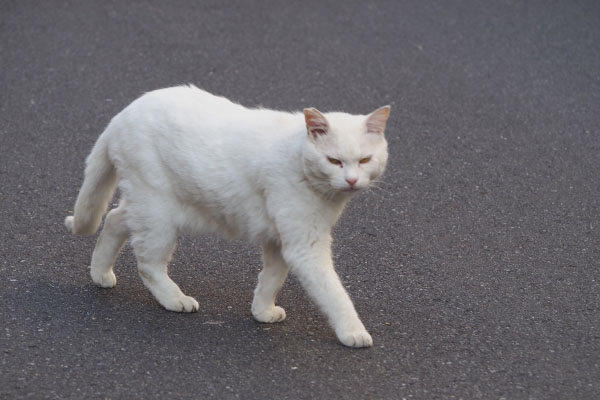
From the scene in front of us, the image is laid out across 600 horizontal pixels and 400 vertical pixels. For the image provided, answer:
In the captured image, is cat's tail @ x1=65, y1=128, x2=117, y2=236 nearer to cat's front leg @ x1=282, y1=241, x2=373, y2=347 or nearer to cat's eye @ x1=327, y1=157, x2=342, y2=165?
cat's front leg @ x1=282, y1=241, x2=373, y2=347

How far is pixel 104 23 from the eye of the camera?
8.22 meters

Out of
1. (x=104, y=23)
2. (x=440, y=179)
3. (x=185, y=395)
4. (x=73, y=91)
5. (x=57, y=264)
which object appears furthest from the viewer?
(x=104, y=23)

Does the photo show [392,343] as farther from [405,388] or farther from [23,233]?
[23,233]

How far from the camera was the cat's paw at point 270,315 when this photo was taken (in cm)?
399

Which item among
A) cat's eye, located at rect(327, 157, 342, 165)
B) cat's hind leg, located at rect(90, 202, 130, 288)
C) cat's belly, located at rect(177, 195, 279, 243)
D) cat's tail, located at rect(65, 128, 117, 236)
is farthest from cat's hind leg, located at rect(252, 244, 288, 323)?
cat's tail, located at rect(65, 128, 117, 236)

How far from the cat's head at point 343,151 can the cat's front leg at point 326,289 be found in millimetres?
277

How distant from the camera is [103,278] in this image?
4.23 metres

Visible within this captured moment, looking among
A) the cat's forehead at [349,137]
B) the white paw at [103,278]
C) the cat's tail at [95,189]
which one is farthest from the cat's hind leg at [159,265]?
the cat's forehead at [349,137]

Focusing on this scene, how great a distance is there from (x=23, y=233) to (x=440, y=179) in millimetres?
2638

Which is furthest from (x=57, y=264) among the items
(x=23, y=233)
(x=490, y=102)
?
(x=490, y=102)

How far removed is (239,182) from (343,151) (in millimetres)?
527

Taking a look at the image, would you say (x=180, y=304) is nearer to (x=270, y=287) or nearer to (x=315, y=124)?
(x=270, y=287)

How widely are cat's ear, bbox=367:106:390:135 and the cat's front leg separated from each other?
20.6 inches

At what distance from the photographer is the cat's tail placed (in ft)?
13.7
